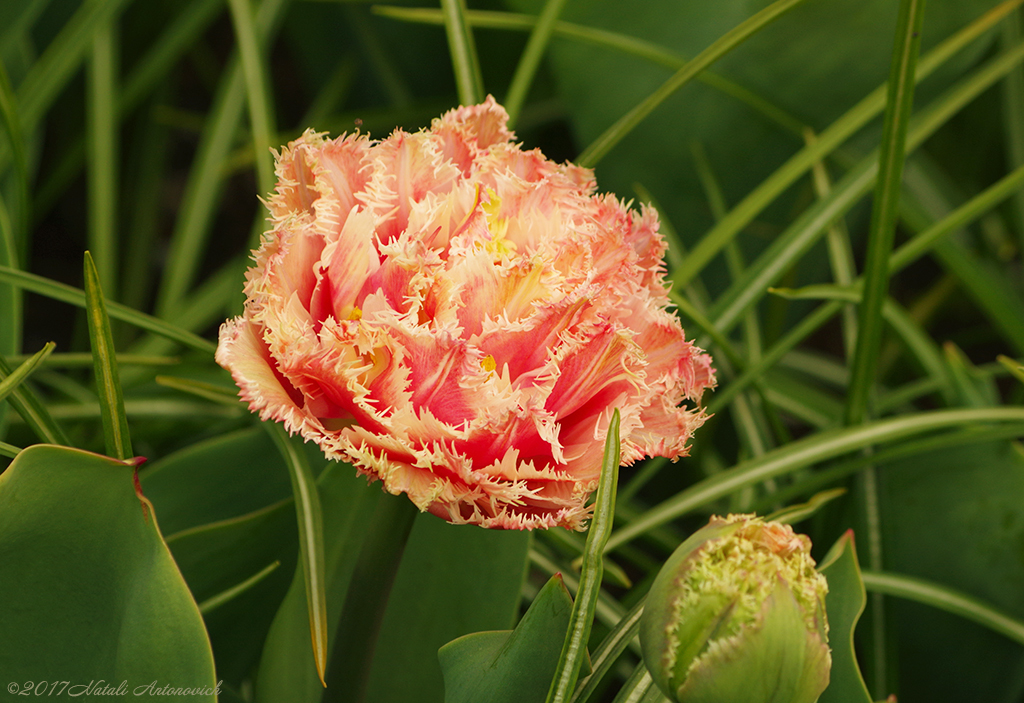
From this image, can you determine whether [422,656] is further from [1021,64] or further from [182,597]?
[1021,64]

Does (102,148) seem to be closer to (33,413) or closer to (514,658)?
(33,413)

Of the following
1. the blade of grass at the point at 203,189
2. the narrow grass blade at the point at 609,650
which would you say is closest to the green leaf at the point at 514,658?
the narrow grass blade at the point at 609,650

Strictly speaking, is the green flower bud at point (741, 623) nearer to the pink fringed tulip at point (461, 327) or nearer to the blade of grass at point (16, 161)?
the pink fringed tulip at point (461, 327)

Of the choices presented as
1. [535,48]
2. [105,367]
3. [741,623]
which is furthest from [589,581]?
[535,48]

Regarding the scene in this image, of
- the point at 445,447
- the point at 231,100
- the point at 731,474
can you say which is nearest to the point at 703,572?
the point at 445,447

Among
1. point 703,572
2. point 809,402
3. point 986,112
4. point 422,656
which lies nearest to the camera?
point 703,572

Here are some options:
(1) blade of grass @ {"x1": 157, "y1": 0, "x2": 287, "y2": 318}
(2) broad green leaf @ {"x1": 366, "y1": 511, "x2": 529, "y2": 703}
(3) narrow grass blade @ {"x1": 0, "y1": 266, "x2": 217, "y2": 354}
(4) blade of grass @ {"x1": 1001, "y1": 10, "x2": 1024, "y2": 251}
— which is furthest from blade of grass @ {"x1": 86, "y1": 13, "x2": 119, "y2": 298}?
(4) blade of grass @ {"x1": 1001, "y1": 10, "x2": 1024, "y2": 251}
